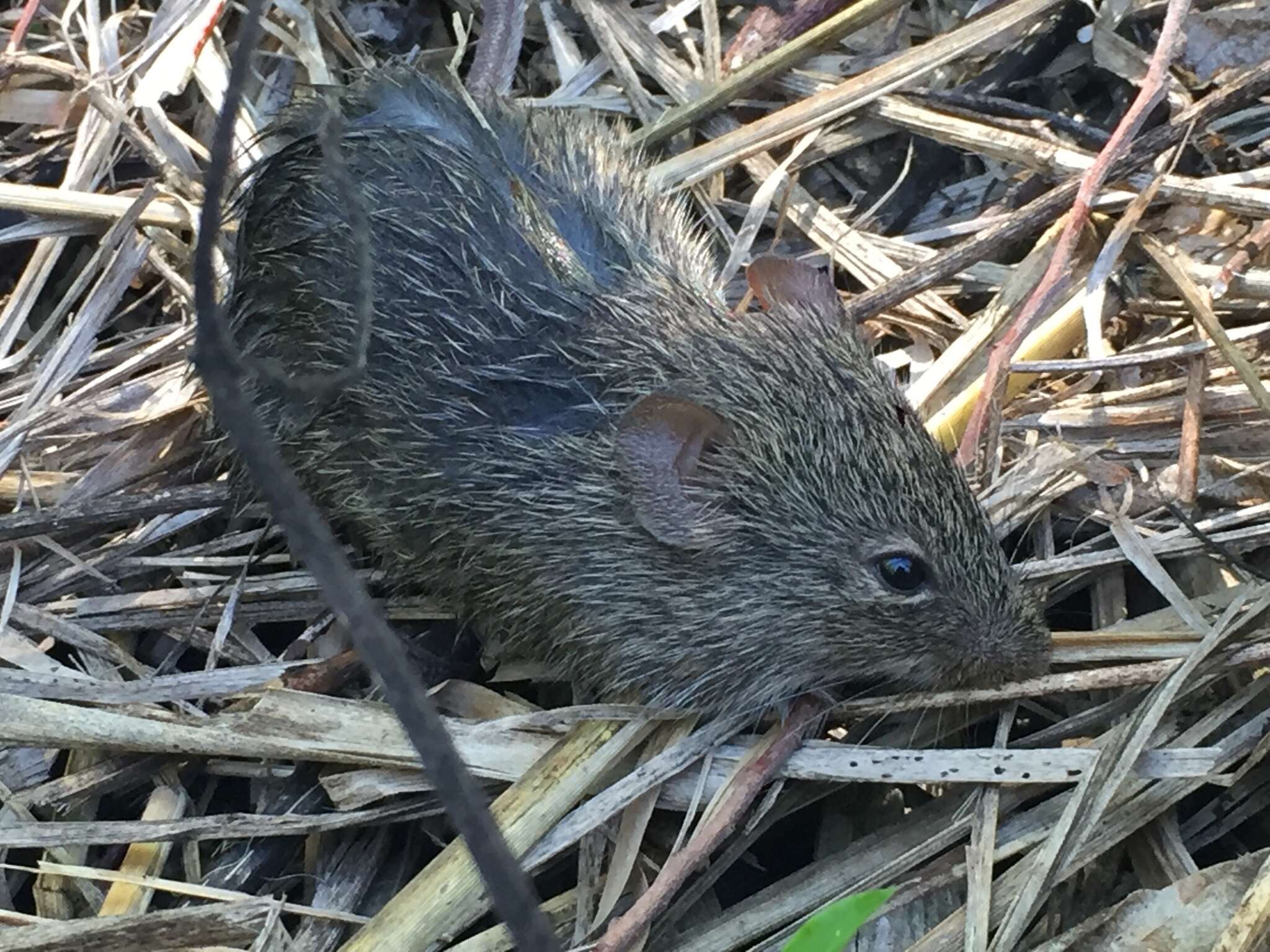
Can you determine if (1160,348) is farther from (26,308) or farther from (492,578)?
(26,308)

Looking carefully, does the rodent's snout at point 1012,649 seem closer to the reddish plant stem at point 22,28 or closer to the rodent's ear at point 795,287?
the rodent's ear at point 795,287

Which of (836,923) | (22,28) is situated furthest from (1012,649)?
(22,28)

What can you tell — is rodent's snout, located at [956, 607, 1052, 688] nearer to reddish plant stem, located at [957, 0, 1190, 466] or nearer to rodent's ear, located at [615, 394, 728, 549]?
reddish plant stem, located at [957, 0, 1190, 466]

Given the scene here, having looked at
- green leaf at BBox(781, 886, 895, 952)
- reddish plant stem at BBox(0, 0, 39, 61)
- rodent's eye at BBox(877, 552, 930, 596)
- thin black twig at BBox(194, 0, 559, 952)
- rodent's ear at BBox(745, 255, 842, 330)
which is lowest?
green leaf at BBox(781, 886, 895, 952)

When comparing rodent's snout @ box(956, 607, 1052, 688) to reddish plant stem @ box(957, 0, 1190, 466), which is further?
reddish plant stem @ box(957, 0, 1190, 466)

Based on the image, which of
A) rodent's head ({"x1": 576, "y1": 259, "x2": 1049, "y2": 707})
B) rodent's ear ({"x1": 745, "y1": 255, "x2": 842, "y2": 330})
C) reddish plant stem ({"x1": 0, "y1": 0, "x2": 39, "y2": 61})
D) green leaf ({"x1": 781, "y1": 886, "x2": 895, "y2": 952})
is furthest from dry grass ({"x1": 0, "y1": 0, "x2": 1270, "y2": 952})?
green leaf ({"x1": 781, "y1": 886, "x2": 895, "y2": 952})

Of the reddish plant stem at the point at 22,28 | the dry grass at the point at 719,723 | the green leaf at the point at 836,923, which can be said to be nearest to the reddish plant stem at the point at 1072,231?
the dry grass at the point at 719,723
